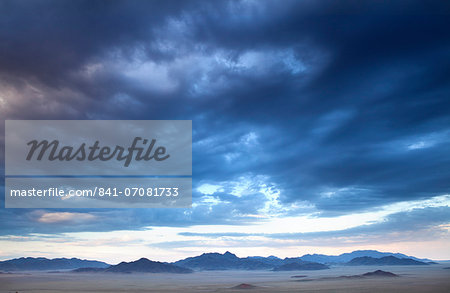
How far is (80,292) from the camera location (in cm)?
18638

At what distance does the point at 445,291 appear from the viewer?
17425 cm

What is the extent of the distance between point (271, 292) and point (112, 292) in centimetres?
8312

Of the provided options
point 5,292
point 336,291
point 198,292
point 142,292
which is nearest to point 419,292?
point 336,291

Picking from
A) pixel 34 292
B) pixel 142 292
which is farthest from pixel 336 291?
pixel 34 292

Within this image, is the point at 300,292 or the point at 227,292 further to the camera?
the point at 227,292

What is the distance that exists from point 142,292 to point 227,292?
4559cm

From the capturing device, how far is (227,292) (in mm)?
182750

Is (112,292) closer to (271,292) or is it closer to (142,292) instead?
(142,292)

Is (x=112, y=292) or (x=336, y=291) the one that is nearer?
(x=336, y=291)

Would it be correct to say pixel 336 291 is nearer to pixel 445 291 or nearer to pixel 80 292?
pixel 445 291

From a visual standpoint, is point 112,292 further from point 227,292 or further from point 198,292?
point 227,292

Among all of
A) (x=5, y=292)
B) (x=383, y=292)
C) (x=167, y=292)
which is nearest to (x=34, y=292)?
(x=5, y=292)

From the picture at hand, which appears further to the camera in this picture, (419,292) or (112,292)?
(112,292)

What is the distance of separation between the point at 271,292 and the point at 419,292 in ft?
231
